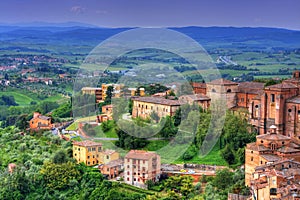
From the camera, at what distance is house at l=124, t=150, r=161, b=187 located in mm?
16547

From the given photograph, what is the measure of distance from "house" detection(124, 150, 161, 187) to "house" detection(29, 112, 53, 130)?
8124 mm

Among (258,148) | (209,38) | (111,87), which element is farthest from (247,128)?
(209,38)

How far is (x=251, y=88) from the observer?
66.7 feet

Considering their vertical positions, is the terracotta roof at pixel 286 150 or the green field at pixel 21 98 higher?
the terracotta roof at pixel 286 150

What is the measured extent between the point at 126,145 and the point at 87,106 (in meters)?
3.99

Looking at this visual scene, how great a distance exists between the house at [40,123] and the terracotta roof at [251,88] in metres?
8.71

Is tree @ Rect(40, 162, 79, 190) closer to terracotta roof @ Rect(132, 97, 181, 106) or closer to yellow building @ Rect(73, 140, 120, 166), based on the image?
yellow building @ Rect(73, 140, 120, 166)

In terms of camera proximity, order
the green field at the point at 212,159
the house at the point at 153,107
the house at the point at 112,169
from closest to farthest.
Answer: the green field at the point at 212,159, the house at the point at 112,169, the house at the point at 153,107

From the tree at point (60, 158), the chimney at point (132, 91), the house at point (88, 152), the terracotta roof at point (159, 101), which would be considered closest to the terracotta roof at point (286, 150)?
the terracotta roof at point (159, 101)

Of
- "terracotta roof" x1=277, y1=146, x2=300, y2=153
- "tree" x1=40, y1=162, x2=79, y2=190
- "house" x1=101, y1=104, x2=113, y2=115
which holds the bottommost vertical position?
"tree" x1=40, y1=162, x2=79, y2=190

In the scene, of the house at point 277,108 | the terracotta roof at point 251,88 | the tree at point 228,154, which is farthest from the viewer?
the terracotta roof at point 251,88

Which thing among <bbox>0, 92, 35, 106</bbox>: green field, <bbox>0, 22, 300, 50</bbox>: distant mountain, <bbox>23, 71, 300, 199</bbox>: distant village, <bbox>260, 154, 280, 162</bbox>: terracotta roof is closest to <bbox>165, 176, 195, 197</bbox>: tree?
<bbox>23, 71, 300, 199</bbox>: distant village

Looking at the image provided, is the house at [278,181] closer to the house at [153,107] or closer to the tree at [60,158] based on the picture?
the house at [153,107]

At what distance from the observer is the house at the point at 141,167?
16.5 m
